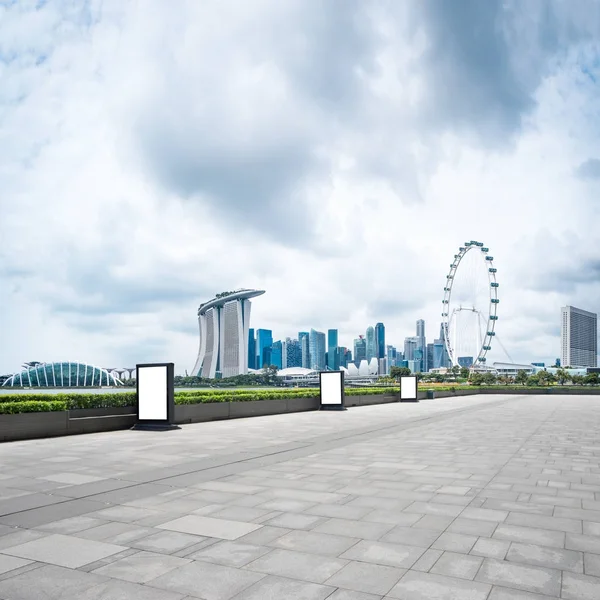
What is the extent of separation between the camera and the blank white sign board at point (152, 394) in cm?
1559

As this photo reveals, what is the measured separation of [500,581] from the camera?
13.8ft

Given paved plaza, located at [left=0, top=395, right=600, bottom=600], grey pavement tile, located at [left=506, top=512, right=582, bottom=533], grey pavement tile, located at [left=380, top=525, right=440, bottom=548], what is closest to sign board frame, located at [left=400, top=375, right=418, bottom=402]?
paved plaza, located at [left=0, top=395, right=600, bottom=600]

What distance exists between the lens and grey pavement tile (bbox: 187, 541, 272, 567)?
4.59 m

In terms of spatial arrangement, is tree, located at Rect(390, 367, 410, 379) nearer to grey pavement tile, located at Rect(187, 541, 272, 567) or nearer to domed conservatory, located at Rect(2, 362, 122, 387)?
domed conservatory, located at Rect(2, 362, 122, 387)

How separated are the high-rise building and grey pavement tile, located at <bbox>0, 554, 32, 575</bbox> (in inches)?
5735

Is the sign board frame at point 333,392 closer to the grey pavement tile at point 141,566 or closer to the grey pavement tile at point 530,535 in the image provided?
the grey pavement tile at point 530,535

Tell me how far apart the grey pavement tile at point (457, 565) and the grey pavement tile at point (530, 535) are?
78cm

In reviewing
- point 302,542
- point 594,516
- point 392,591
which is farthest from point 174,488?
point 594,516

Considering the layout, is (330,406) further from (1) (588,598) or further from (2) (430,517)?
(1) (588,598)

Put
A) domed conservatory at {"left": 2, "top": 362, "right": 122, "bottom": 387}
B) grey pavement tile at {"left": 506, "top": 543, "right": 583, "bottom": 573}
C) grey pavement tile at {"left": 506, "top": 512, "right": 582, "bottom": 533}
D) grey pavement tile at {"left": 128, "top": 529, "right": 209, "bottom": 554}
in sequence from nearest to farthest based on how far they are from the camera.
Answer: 1. grey pavement tile at {"left": 506, "top": 543, "right": 583, "bottom": 573}
2. grey pavement tile at {"left": 128, "top": 529, "right": 209, "bottom": 554}
3. grey pavement tile at {"left": 506, "top": 512, "right": 582, "bottom": 533}
4. domed conservatory at {"left": 2, "top": 362, "right": 122, "bottom": 387}

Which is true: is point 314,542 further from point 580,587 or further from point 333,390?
point 333,390

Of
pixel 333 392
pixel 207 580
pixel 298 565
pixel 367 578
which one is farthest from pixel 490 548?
pixel 333 392

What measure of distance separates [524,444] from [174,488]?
890 centimetres

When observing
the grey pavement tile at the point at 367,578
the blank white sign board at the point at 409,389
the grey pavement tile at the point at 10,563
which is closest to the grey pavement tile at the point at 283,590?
the grey pavement tile at the point at 367,578
